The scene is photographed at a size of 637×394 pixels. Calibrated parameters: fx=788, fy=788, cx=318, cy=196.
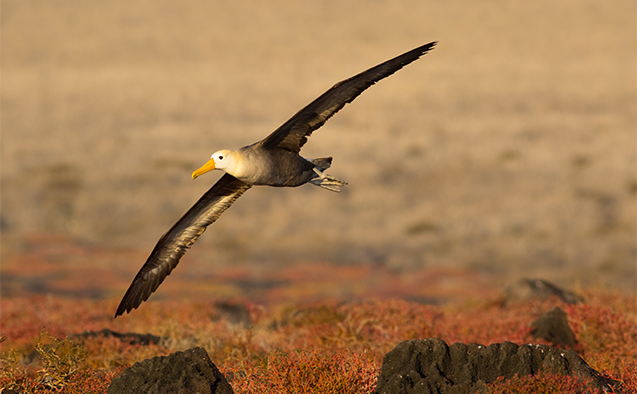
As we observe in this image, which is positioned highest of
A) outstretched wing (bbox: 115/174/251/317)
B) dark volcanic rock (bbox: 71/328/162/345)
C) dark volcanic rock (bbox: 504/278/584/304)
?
outstretched wing (bbox: 115/174/251/317)

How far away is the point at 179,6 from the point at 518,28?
3167 cm

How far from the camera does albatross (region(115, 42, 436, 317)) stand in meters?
9.57

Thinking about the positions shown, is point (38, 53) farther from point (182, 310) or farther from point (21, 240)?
point (182, 310)

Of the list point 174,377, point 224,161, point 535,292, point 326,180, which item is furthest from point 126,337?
point 535,292

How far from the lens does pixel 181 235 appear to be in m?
11.8

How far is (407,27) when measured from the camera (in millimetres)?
70250

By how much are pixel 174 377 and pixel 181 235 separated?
4.28 meters

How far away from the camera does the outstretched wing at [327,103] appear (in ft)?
31.6

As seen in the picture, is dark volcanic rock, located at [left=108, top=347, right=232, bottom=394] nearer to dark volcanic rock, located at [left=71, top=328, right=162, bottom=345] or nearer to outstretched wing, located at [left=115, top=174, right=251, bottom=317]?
outstretched wing, located at [left=115, top=174, right=251, bottom=317]

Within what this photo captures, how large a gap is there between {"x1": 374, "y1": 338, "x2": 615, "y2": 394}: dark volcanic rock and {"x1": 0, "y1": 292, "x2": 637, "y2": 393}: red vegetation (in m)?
0.25

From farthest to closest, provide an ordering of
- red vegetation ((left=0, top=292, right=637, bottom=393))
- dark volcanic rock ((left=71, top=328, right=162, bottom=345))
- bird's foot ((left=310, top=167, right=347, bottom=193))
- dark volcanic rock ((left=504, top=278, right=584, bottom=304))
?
dark volcanic rock ((left=504, top=278, right=584, bottom=304)), dark volcanic rock ((left=71, top=328, right=162, bottom=345)), bird's foot ((left=310, top=167, right=347, bottom=193)), red vegetation ((left=0, top=292, right=637, bottom=393))

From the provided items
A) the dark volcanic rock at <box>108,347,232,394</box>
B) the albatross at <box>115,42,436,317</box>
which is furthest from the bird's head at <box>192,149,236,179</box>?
the dark volcanic rock at <box>108,347,232,394</box>

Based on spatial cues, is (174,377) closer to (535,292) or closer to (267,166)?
(267,166)

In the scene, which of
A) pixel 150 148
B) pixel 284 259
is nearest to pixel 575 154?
pixel 284 259
